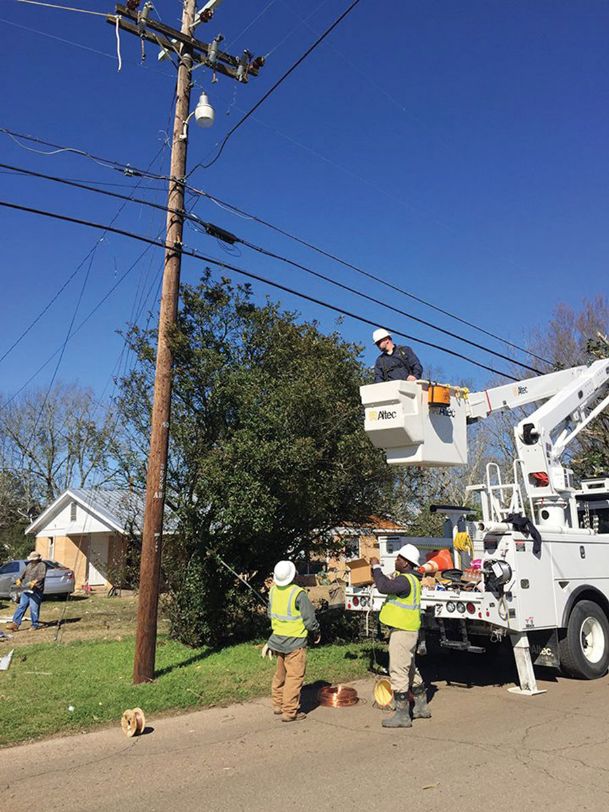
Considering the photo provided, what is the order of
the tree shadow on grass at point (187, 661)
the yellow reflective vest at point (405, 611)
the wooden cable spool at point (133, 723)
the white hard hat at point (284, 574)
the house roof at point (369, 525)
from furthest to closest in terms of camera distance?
1. the house roof at point (369, 525)
2. the tree shadow on grass at point (187, 661)
3. the white hard hat at point (284, 574)
4. the yellow reflective vest at point (405, 611)
5. the wooden cable spool at point (133, 723)

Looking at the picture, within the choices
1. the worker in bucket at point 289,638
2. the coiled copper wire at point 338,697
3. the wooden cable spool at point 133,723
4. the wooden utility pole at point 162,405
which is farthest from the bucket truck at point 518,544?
the wooden cable spool at point 133,723

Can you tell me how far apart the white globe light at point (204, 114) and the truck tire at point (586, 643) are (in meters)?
8.37

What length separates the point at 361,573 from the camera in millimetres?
A: 8461

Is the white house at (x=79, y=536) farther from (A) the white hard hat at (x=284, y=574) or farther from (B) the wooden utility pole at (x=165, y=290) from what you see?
(A) the white hard hat at (x=284, y=574)

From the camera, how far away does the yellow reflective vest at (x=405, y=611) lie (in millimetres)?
6804

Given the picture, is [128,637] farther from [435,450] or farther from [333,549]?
[435,450]

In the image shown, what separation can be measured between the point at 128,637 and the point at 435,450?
742cm

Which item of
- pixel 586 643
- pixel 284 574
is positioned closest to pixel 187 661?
pixel 284 574

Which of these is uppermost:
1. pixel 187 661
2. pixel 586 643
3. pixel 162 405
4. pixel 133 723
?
pixel 162 405

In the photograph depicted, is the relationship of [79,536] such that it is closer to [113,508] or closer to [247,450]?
[113,508]

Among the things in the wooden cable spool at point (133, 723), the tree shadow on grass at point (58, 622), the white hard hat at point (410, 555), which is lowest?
the wooden cable spool at point (133, 723)

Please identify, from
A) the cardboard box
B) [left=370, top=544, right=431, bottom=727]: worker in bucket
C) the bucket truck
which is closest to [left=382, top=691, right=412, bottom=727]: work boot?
[left=370, top=544, right=431, bottom=727]: worker in bucket

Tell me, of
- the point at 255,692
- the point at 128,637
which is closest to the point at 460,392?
the point at 255,692

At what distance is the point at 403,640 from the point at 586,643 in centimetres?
309
